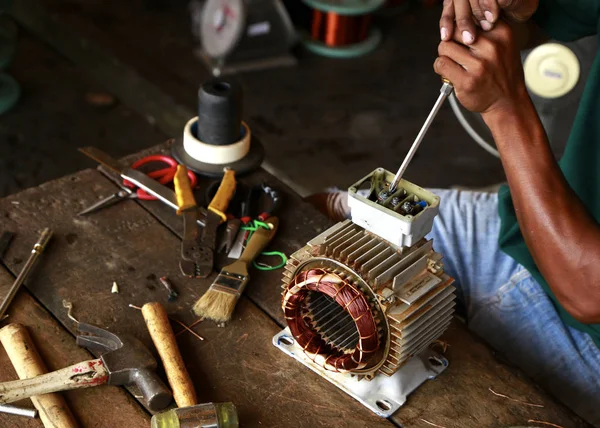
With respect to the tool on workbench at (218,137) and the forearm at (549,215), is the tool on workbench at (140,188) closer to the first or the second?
the tool on workbench at (218,137)

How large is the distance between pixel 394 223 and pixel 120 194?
75cm

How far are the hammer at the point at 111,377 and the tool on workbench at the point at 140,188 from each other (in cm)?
46

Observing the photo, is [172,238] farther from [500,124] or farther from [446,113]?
[446,113]

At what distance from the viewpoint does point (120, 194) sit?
1729mm

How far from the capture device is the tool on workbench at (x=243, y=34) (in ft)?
11.8

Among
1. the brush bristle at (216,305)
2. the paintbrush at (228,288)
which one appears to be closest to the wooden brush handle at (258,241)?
the paintbrush at (228,288)

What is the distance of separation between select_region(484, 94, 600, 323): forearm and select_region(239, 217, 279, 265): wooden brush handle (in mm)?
521

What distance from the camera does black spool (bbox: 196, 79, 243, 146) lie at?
1727 mm

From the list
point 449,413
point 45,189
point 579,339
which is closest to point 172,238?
point 45,189

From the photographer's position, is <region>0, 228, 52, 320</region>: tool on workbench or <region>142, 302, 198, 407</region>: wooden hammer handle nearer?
<region>142, 302, 198, 407</region>: wooden hammer handle

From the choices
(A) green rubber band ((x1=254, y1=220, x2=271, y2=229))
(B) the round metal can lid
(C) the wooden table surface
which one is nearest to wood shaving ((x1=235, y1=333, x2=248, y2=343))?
(C) the wooden table surface

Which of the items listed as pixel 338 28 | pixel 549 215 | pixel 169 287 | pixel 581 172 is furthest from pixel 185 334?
pixel 338 28

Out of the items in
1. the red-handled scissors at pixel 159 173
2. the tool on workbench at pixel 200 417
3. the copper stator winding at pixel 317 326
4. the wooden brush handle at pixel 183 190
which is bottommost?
the red-handled scissors at pixel 159 173

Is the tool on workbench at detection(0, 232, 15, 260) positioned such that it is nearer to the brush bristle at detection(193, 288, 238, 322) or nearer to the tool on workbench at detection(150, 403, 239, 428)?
the brush bristle at detection(193, 288, 238, 322)
